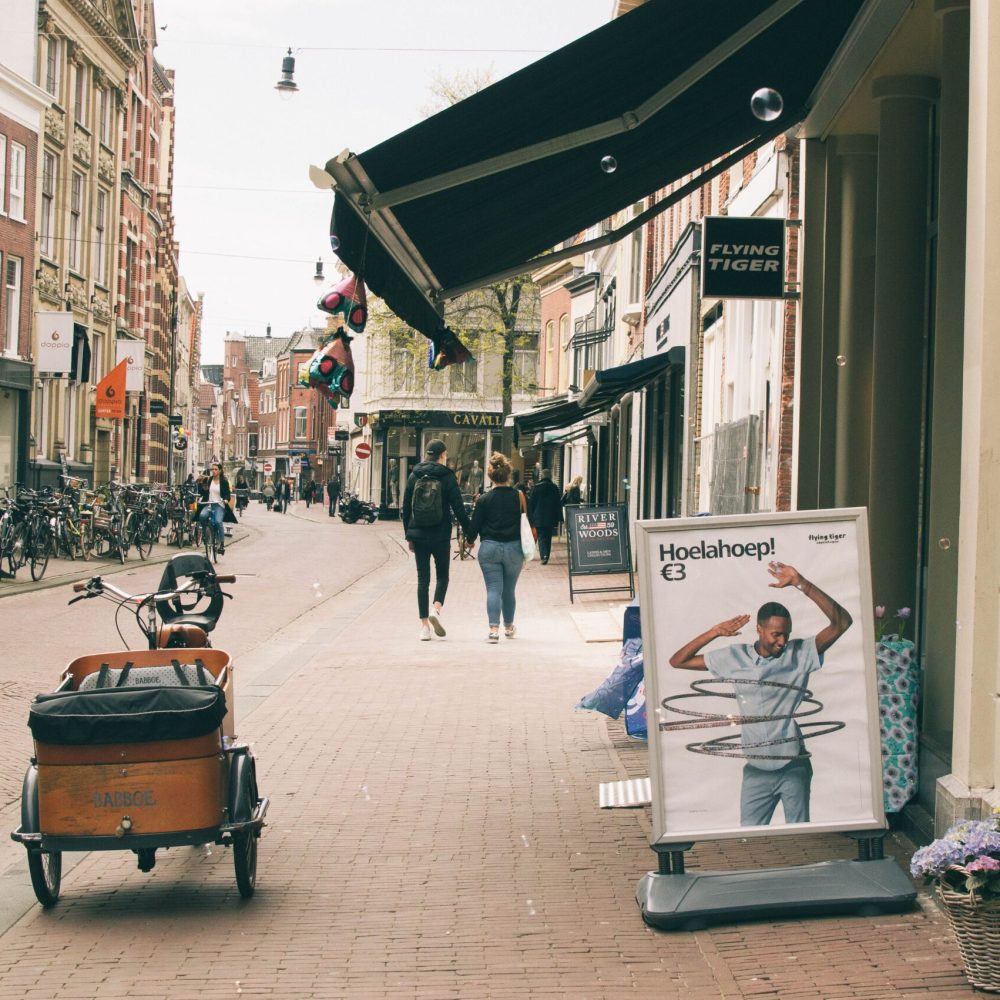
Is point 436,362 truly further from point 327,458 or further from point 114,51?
point 327,458

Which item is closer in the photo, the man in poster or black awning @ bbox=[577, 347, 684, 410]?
the man in poster

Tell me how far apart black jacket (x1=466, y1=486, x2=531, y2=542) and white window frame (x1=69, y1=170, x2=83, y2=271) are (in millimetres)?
24879

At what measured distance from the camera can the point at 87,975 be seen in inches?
178

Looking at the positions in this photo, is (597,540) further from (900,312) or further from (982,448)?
(982,448)

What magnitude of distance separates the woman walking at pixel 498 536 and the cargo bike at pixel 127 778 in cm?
799

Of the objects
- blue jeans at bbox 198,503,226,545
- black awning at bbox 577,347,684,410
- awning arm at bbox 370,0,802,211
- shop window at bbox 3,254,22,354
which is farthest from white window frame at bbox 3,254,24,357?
awning arm at bbox 370,0,802,211

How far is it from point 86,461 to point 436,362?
98.4 feet

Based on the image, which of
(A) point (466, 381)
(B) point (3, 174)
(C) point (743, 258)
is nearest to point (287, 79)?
(B) point (3, 174)

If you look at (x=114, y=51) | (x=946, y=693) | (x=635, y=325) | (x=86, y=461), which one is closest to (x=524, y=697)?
(x=946, y=693)

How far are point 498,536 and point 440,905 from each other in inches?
323

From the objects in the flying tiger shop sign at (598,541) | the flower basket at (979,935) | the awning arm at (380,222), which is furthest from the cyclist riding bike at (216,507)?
the flower basket at (979,935)

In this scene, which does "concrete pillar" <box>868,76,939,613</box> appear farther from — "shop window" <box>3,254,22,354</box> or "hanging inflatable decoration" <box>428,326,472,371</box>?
"shop window" <box>3,254,22,354</box>

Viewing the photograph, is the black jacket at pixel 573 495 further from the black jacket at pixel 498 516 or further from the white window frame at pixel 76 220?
the black jacket at pixel 498 516

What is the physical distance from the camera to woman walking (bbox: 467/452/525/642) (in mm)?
13352
